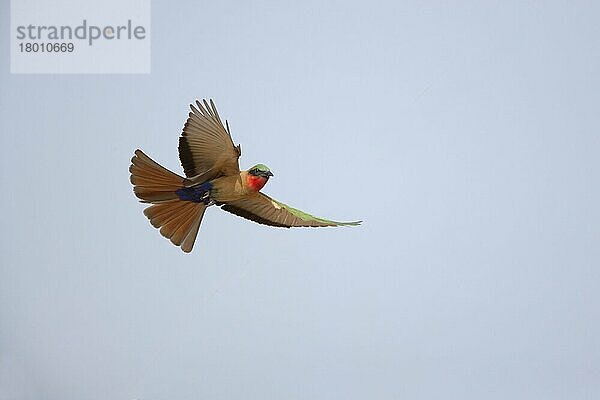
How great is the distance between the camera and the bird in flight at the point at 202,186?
260cm

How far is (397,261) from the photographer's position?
111 inches

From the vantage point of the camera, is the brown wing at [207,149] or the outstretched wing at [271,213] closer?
the brown wing at [207,149]

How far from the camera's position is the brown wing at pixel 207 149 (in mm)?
2578

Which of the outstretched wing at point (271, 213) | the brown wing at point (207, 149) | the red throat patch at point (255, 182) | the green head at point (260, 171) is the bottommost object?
the outstretched wing at point (271, 213)

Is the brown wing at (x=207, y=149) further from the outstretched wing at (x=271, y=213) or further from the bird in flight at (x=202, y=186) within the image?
the outstretched wing at (x=271, y=213)

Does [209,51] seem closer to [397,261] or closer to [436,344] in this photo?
[397,261]

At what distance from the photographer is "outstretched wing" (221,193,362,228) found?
2699mm

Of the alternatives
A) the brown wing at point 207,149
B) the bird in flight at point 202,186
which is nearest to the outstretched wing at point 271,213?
the bird in flight at point 202,186

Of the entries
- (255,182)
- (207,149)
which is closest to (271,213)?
(255,182)

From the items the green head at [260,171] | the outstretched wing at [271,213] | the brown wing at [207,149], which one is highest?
the brown wing at [207,149]

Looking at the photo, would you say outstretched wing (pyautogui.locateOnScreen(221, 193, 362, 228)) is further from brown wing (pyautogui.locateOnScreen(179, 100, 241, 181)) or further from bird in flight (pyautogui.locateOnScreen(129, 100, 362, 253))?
brown wing (pyautogui.locateOnScreen(179, 100, 241, 181))

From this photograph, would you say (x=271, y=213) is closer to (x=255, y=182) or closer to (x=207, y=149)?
(x=255, y=182)

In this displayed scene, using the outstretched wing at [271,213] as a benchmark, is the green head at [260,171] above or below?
above

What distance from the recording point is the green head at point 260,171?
2.66 m
